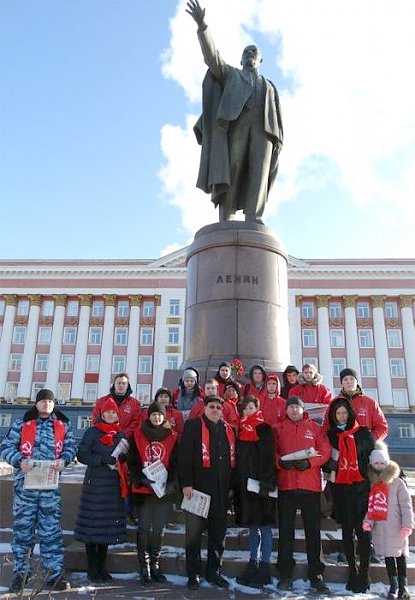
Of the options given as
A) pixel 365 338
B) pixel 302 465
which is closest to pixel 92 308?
pixel 365 338

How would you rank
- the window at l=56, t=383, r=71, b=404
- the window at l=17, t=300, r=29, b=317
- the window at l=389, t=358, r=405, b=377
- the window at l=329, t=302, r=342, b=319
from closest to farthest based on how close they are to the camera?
the window at l=389, t=358, r=405, b=377 → the window at l=56, t=383, r=71, b=404 → the window at l=329, t=302, r=342, b=319 → the window at l=17, t=300, r=29, b=317

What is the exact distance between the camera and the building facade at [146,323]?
47.1 meters

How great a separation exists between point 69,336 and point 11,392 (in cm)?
728

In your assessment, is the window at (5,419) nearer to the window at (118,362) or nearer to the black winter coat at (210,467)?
the window at (118,362)

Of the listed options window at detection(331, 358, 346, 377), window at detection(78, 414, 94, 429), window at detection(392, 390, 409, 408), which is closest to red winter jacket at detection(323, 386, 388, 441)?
window at detection(78, 414, 94, 429)

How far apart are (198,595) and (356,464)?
1729 mm

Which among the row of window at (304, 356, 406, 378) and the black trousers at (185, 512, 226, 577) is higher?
the row of window at (304, 356, 406, 378)

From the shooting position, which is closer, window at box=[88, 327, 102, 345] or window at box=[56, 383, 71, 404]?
window at box=[56, 383, 71, 404]

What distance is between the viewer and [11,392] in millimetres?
48094

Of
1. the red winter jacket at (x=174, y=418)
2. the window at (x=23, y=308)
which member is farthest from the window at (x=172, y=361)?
the red winter jacket at (x=174, y=418)

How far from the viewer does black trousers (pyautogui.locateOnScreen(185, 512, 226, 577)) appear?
4422mm

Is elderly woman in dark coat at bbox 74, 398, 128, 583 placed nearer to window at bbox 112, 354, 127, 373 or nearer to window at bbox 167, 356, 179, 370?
window at bbox 167, 356, 179, 370

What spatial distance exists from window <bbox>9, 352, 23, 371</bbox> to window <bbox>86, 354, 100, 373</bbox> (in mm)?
6485

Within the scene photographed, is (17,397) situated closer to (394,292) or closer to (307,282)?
(307,282)
